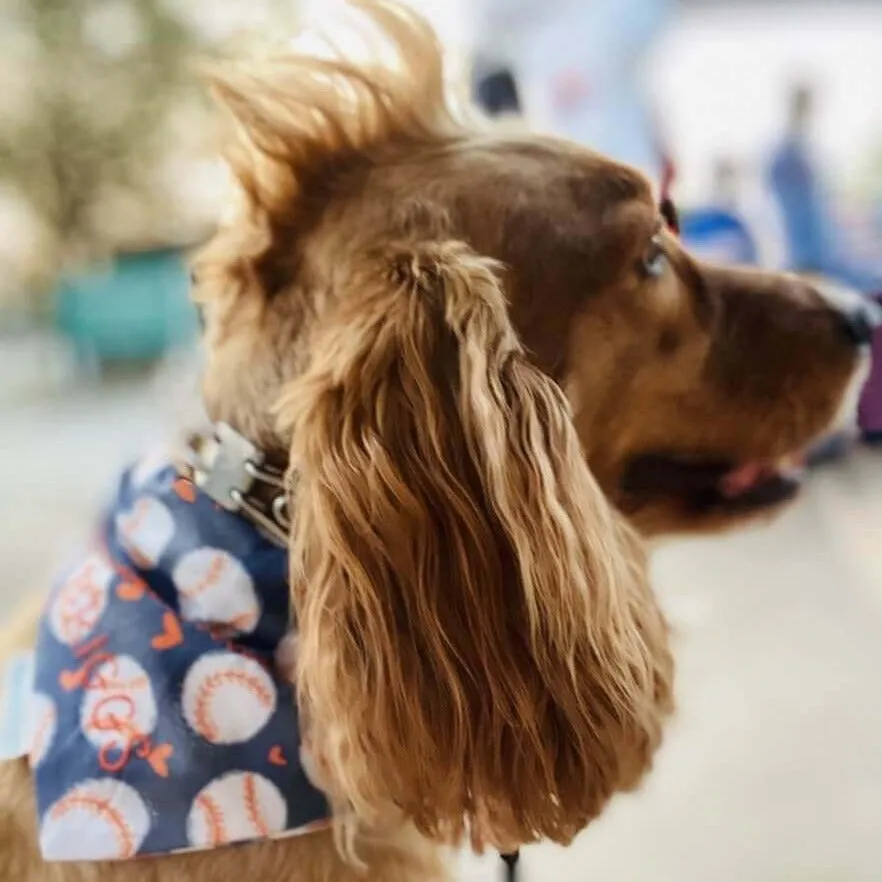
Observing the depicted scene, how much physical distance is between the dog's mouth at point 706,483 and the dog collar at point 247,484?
0.40 metres

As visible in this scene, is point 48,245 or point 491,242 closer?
point 491,242

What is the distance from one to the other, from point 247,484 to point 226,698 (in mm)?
195

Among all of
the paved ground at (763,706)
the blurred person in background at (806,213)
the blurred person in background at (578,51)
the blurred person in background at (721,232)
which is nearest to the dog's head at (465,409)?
the paved ground at (763,706)

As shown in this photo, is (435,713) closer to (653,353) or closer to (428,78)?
(653,353)

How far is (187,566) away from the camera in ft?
3.34

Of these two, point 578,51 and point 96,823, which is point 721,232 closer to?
point 578,51

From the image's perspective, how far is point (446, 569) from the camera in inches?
36.2

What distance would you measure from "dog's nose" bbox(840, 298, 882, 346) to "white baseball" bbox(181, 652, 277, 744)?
2.53ft

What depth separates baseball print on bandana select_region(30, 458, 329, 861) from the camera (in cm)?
96

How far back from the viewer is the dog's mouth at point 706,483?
1.23 meters

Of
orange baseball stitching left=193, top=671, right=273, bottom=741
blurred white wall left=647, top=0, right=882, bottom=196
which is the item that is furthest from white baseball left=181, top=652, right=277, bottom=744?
blurred white wall left=647, top=0, right=882, bottom=196

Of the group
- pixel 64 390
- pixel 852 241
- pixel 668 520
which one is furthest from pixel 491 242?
pixel 64 390

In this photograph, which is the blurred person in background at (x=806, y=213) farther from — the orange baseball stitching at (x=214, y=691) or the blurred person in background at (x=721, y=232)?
the orange baseball stitching at (x=214, y=691)

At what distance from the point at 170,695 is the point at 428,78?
69 cm
